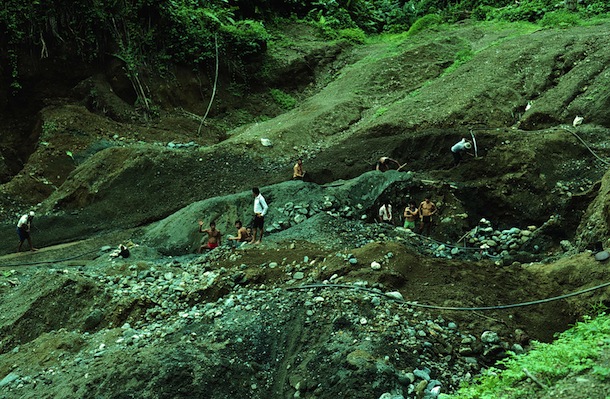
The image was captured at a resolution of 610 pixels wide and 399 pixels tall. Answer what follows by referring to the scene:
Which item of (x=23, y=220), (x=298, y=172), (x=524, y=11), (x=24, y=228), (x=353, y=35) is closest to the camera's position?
(x=23, y=220)

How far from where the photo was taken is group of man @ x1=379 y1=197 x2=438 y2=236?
46.3 feet

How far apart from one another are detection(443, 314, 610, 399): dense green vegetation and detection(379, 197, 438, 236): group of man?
22.3 feet

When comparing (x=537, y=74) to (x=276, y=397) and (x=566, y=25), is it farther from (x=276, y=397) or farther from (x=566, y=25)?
(x=276, y=397)

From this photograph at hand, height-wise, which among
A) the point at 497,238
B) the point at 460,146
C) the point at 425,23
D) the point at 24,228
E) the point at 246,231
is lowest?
the point at 497,238

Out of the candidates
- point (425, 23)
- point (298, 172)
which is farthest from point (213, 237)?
point (425, 23)

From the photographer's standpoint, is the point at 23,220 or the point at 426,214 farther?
the point at 23,220

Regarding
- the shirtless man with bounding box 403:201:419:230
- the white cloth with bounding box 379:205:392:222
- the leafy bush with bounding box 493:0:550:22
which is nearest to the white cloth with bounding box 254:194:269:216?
the white cloth with bounding box 379:205:392:222

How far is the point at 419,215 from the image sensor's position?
46.8ft

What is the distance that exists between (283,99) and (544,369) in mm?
20652

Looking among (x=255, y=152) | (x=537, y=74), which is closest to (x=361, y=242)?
(x=255, y=152)

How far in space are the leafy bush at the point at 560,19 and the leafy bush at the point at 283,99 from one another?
9768 millimetres

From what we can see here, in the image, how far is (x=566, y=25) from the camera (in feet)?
73.8

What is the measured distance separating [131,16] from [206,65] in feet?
11.2

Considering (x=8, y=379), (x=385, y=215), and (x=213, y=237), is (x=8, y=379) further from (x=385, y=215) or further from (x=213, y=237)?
(x=385, y=215)
